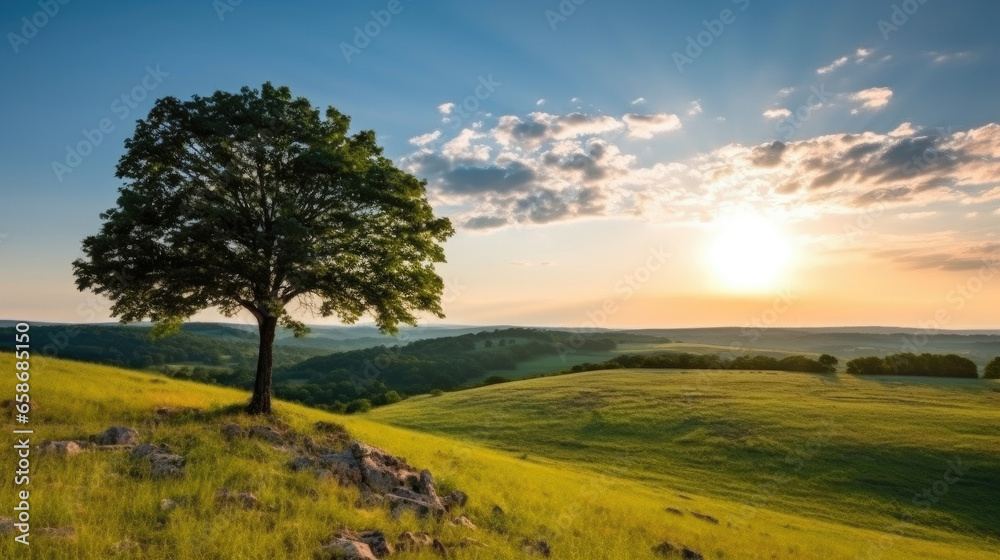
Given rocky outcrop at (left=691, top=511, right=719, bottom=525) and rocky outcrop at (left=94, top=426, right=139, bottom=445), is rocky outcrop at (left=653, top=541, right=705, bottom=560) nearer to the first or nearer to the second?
rocky outcrop at (left=691, top=511, right=719, bottom=525)

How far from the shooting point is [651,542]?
18.1 metres

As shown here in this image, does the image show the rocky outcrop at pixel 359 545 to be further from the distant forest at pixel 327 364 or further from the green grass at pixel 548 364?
the green grass at pixel 548 364

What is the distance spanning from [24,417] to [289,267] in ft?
38.4

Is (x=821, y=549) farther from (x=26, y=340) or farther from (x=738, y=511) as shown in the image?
(x=26, y=340)

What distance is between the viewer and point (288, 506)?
12.1 metres

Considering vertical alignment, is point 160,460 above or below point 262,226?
below

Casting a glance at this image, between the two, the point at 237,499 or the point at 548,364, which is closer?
the point at 237,499

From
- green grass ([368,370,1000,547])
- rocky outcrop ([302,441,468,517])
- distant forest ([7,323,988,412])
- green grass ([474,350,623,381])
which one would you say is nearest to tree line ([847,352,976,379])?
distant forest ([7,323,988,412])

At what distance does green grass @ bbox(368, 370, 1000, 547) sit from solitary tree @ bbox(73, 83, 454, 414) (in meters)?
30.8

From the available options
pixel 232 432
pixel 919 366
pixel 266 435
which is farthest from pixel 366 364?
pixel 919 366

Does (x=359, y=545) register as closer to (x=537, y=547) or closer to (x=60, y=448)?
(x=537, y=547)

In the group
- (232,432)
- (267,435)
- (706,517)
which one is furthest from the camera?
(706,517)

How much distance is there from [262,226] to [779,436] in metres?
54.0

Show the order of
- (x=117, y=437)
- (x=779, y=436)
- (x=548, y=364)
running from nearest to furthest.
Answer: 1. (x=117, y=437)
2. (x=779, y=436)
3. (x=548, y=364)
